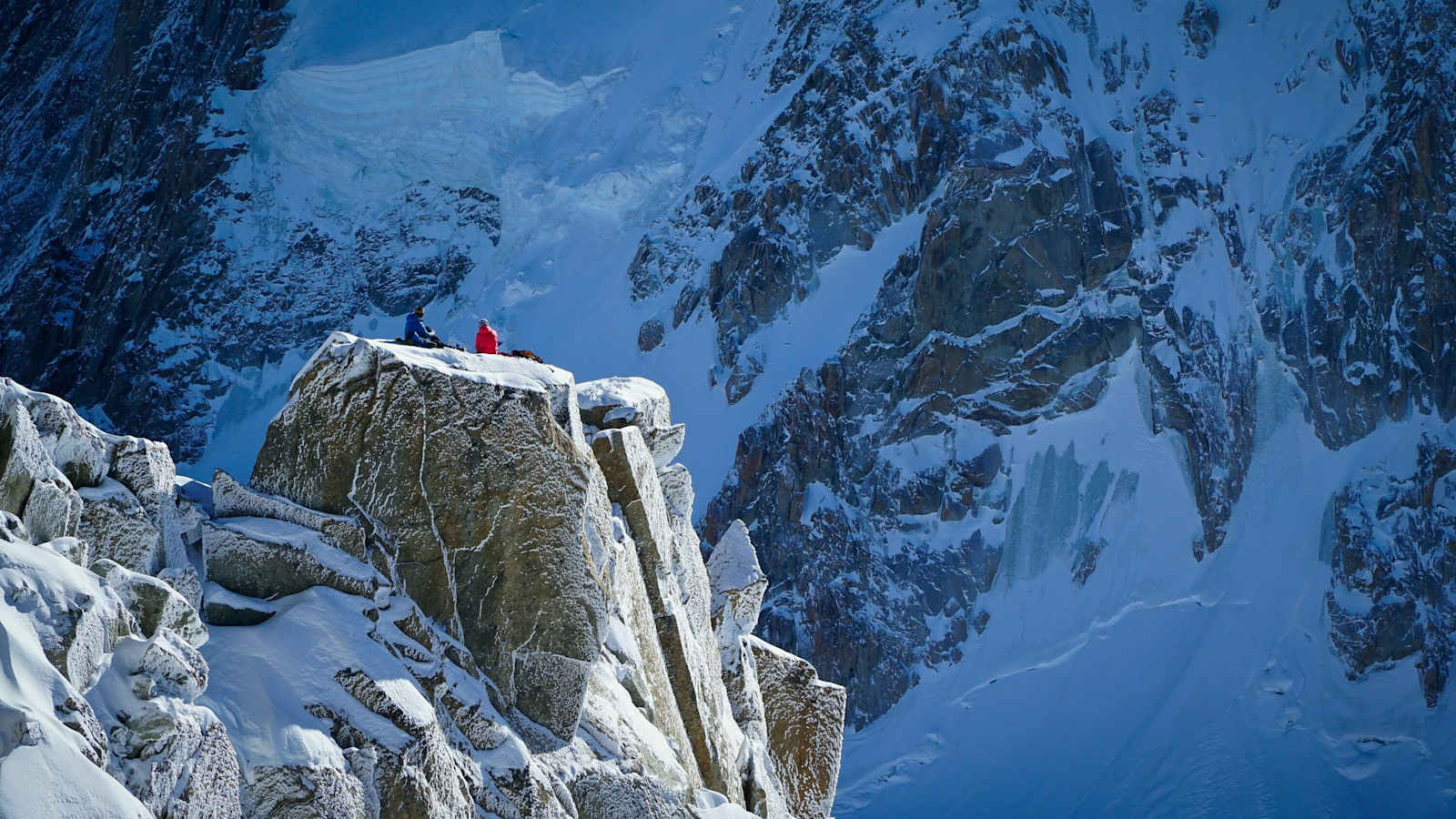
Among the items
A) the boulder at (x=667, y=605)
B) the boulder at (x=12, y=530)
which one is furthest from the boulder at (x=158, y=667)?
the boulder at (x=667, y=605)

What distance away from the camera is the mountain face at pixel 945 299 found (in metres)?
85.8

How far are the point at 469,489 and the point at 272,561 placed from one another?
2017mm

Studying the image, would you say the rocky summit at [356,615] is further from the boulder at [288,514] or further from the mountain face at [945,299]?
the mountain face at [945,299]

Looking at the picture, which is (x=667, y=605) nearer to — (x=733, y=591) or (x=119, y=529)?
(x=733, y=591)

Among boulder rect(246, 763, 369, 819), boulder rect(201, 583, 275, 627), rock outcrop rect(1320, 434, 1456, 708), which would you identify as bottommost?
rock outcrop rect(1320, 434, 1456, 708)

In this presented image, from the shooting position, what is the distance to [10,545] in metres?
10.5

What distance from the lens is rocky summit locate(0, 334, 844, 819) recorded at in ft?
34.7

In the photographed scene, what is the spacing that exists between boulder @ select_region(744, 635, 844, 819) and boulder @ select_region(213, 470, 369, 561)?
33.7 feet

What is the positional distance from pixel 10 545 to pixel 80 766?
2063 mm

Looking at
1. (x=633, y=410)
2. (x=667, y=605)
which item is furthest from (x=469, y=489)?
(x=633, y=410)

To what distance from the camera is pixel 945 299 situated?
3812 inches

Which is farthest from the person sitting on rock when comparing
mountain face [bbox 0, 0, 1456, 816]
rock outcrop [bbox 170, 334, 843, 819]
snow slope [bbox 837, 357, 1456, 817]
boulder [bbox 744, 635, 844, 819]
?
mountain face [bbox 0, 0, 1456, 816]

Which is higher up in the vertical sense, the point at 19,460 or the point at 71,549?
the point at 19,460

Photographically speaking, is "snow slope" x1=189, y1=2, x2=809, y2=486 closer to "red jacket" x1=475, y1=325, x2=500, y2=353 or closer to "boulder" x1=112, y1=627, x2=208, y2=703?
"red jacket" x1=475, y1=325, x2=500, y2=353
